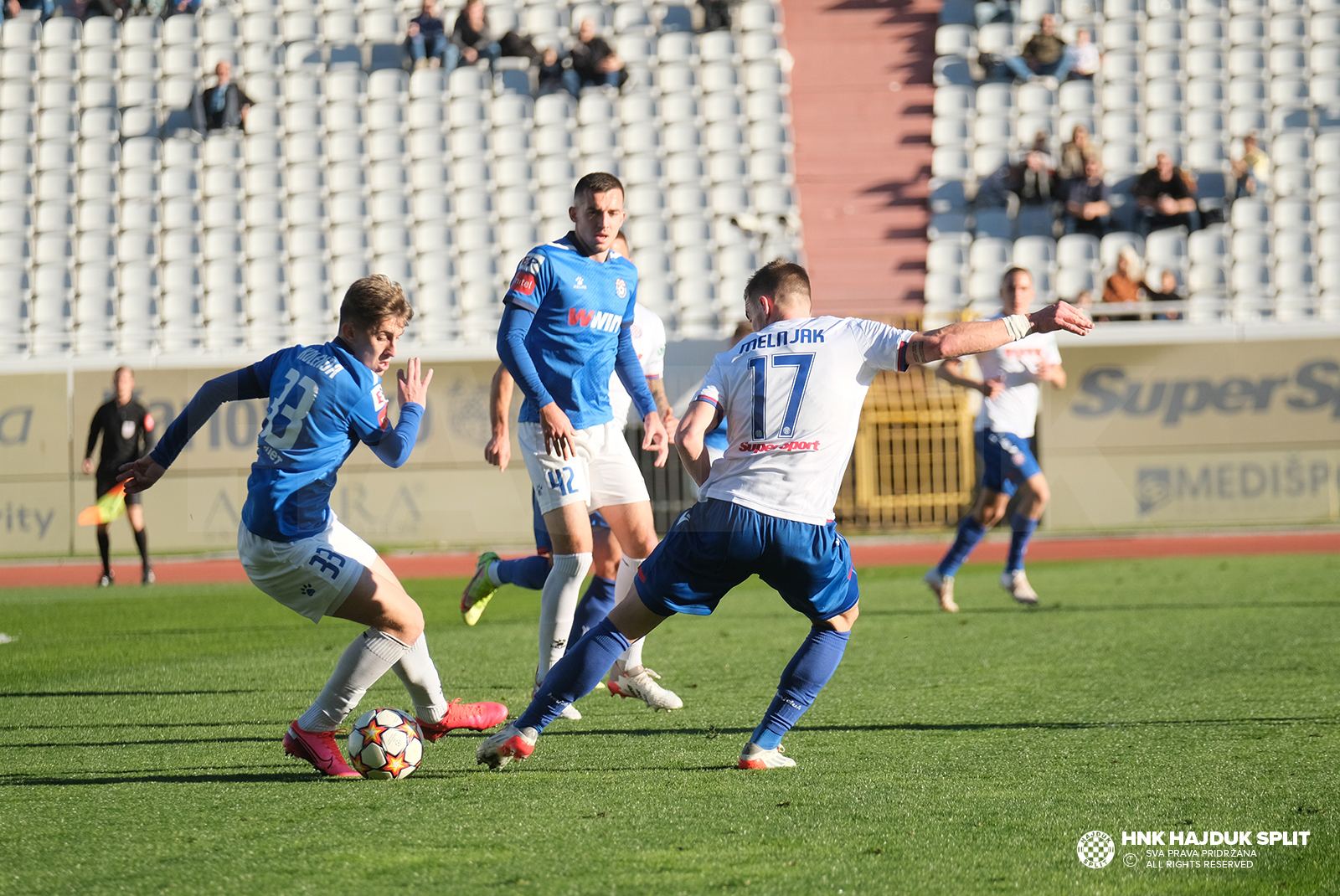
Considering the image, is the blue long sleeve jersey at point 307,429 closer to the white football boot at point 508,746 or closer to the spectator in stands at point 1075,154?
the white football boot at point 508,746

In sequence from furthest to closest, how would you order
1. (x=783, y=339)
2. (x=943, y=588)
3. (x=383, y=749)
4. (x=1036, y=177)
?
A: 1. (x=1036, y=177)
2. (x=943, y=588)
3. (x=383, y=749)
4. (x=783, y=339)

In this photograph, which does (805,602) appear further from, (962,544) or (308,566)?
Answer: (962,544)

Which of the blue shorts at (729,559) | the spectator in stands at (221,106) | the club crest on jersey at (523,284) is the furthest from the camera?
the spectator in stands at (221,106)

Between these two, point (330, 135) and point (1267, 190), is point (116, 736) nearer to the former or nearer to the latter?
point (330, 135)

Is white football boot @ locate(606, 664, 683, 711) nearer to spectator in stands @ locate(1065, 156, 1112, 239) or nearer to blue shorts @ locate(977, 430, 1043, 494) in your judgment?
blue shorts @ locate(977, 430, 1043, 494)

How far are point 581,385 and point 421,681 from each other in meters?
1.51

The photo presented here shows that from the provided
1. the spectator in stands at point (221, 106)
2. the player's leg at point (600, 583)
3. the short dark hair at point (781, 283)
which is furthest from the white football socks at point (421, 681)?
the spectator in stands at point (221, 106)

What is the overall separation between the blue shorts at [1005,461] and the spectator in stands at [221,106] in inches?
570

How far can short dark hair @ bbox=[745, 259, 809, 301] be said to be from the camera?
14.8ft

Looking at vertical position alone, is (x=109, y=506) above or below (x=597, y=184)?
below

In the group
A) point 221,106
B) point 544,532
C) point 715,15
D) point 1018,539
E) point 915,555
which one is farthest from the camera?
point 715,15

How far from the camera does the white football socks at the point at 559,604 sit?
18.3 ft

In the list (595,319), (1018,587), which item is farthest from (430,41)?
(595,319)

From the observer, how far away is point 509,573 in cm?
666
